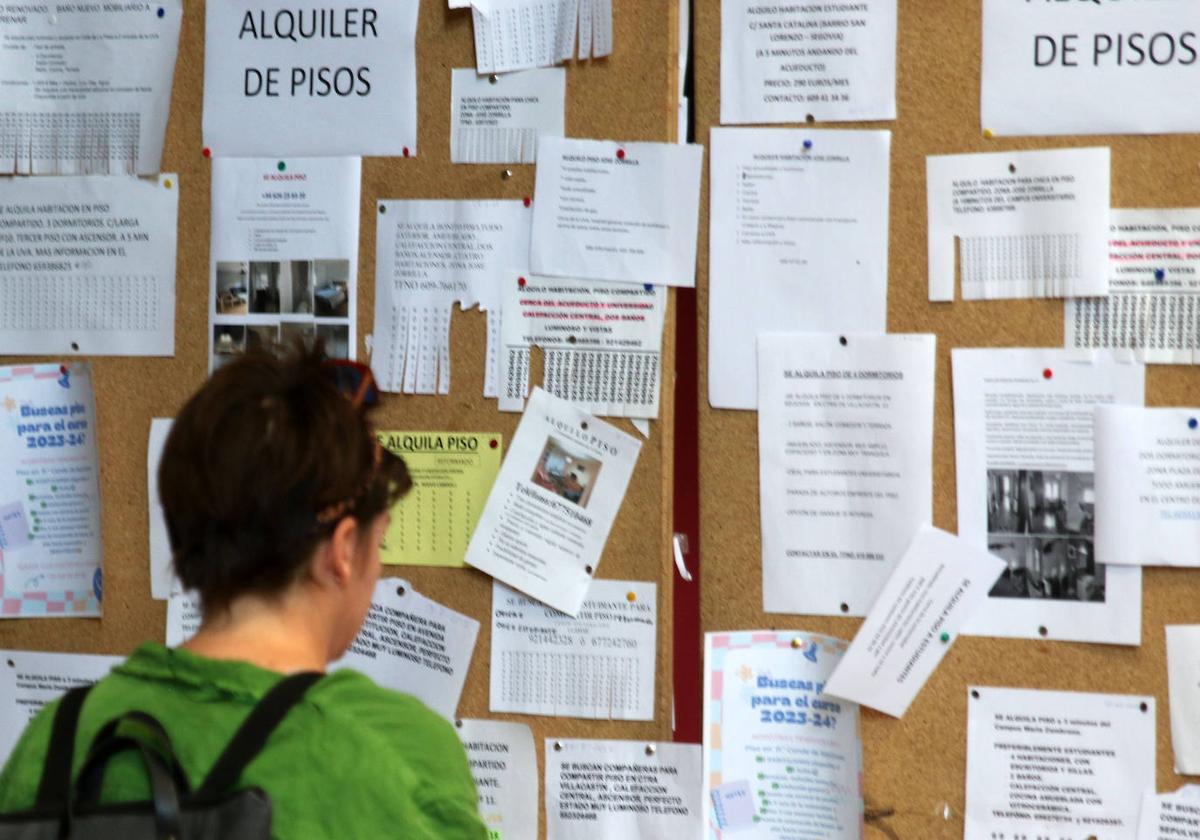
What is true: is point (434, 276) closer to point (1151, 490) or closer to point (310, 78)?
point (310, 78)

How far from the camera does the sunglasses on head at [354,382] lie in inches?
44.6

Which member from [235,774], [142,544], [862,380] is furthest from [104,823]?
[862,380]

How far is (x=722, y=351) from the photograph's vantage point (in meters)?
1.58

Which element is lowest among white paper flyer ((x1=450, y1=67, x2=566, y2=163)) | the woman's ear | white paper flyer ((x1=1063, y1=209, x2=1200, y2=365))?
the woman's ear

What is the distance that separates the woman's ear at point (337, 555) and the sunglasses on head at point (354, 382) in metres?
0.12

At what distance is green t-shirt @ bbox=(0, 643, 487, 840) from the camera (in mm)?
940

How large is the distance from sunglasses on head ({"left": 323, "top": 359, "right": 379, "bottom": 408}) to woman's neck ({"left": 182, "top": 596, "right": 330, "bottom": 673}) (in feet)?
0.65

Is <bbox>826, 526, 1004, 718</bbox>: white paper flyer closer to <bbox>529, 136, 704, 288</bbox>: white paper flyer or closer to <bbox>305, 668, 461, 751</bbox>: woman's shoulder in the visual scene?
<bbox>529, 136, 704, 288</bbox>: white paper flyer

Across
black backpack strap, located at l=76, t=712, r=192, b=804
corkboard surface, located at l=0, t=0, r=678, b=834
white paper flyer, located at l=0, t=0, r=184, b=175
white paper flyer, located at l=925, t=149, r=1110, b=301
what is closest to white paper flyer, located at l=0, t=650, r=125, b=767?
corkboard surface, located at l=0, t=0, r=678, b=834

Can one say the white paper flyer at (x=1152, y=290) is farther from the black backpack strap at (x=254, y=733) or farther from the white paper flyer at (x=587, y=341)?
the black backpack strap at (x=254, y=733)

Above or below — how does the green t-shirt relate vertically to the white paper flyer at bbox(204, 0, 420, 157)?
below

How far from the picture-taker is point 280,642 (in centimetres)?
104

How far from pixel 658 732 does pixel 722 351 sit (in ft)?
1.65

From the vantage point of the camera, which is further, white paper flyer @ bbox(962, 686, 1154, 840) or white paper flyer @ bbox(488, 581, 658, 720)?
white paper flyer @ bbox(488, 581, 658, 720)
